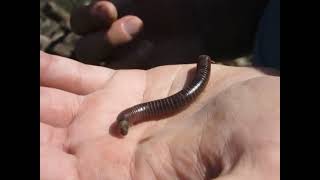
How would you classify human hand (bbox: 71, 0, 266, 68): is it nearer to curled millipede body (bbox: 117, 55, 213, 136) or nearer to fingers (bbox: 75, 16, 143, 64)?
fingers (bbox: 75, 16, 143, 64)

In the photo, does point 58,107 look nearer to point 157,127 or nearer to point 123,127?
point 123,127

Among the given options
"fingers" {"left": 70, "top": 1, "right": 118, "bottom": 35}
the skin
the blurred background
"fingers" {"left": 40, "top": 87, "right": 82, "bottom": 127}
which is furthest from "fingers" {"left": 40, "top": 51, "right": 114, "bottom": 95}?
the blurred background

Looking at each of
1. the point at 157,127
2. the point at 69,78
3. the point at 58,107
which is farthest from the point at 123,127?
the point at 69,78

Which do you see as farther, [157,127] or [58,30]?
[58,30]

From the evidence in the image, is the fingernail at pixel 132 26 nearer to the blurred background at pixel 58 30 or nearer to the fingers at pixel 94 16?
the fingers at pixel 94 16

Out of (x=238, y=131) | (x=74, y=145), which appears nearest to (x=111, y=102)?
(x=74, y=145)

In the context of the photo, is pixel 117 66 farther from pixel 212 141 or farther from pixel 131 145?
pixel 212 141

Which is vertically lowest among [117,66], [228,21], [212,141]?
[117,66]
